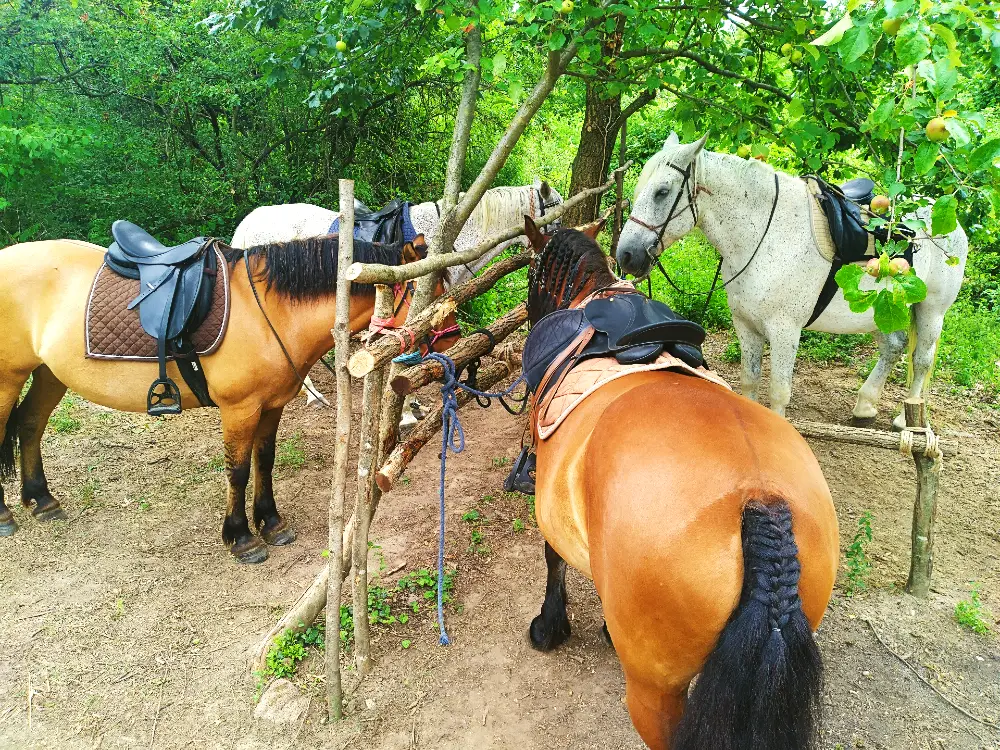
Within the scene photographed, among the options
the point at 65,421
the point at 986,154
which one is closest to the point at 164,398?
the point at 65,421

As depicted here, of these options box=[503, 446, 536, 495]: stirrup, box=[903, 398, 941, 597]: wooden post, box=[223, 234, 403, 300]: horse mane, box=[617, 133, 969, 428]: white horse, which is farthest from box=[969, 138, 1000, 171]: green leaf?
box=[223, 234, 403, 300]: horse mane

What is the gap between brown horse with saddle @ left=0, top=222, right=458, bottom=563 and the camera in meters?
3.18

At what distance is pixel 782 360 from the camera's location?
3615 millimetres

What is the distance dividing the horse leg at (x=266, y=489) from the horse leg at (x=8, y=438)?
4.93 feet

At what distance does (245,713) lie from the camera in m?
2.55

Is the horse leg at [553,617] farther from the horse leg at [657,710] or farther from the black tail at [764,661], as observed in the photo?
the black tail at [764,661]

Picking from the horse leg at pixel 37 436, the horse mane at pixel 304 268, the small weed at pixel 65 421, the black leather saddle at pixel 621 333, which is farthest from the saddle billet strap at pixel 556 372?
the small weed at pixel 65 421

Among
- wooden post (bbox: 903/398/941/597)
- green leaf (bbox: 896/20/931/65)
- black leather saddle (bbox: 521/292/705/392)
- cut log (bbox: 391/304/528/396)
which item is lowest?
wooden post (bbox: 903/398/941/597)

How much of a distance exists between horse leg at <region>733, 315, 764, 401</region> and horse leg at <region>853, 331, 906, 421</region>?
1706 mm

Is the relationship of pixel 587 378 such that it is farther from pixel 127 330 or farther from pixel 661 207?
pixel 127 330

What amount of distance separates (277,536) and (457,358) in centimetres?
194

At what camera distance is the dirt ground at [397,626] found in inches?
Result: 98.0

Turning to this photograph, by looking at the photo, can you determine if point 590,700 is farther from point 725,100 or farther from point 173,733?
point 725,100

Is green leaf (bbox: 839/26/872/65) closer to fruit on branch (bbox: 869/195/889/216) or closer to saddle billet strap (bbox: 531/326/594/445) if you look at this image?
fruit on branch (bbox: 869/195/889/216)
